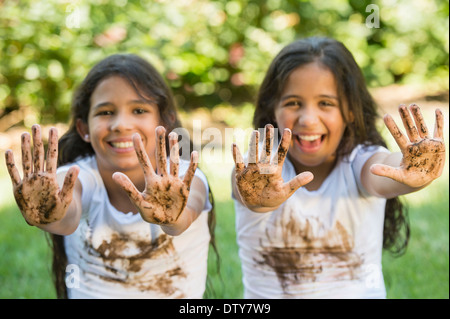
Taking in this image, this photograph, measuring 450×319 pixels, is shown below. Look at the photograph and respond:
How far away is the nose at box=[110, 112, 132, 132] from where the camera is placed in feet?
6.06

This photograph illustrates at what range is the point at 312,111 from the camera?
188 centimetres

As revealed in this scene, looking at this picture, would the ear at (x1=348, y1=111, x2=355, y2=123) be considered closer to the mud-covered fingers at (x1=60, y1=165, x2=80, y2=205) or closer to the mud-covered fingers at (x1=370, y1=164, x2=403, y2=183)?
the mud-covered fingers at (x1=370, y1=164, x2=403, y2=183)

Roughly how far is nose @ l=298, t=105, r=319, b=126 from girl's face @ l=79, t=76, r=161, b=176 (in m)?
0.56

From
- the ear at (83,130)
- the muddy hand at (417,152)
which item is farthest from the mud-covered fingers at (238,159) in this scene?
the ear at (83,130)

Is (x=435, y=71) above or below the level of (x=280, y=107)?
above

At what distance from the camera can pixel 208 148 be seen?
482 cm

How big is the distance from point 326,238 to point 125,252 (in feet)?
2.56

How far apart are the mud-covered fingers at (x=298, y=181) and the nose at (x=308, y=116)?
1.40 ft

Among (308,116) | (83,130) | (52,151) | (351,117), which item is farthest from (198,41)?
(52,151)

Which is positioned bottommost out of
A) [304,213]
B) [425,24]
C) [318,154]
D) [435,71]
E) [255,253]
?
[255,253]

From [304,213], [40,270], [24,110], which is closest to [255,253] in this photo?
[304,213]

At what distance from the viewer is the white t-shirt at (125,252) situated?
195 cm
